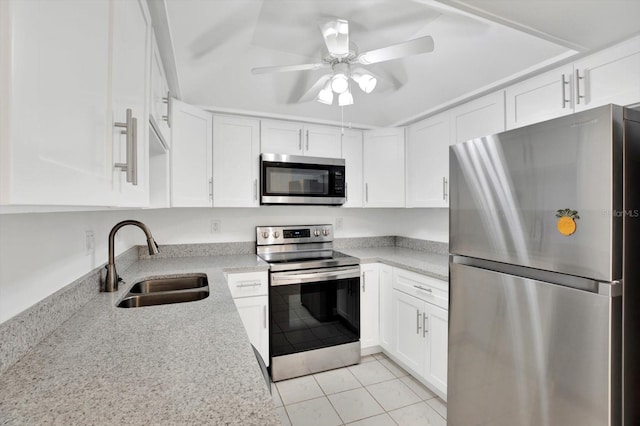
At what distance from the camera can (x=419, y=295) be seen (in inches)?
88.0

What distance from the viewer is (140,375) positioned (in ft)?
2.49

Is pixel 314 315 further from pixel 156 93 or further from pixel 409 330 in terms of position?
pixel 156 93

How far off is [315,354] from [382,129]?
211 centimetres

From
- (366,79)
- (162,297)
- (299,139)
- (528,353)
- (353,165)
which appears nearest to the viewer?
(528,353)

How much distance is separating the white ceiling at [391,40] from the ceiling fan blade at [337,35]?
0.24 m

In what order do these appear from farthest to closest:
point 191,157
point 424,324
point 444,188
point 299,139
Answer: point 299,139, point 444,188, point 191,157, point 424,324

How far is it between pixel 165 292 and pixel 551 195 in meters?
1.82

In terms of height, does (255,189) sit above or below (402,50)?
below

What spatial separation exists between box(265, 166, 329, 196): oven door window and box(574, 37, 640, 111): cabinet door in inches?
69.5

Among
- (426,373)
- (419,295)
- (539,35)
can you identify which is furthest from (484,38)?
(426,373)

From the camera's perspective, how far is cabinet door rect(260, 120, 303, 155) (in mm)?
2580

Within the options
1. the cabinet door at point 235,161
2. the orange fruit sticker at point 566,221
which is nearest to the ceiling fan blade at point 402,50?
the orange fruit sticker at point 566,221

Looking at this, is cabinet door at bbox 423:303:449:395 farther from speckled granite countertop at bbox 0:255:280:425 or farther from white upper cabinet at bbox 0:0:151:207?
white upper cabinet at bbox 0:0:151:207

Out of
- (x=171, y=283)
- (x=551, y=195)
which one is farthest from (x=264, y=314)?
(x=551, y=195)
